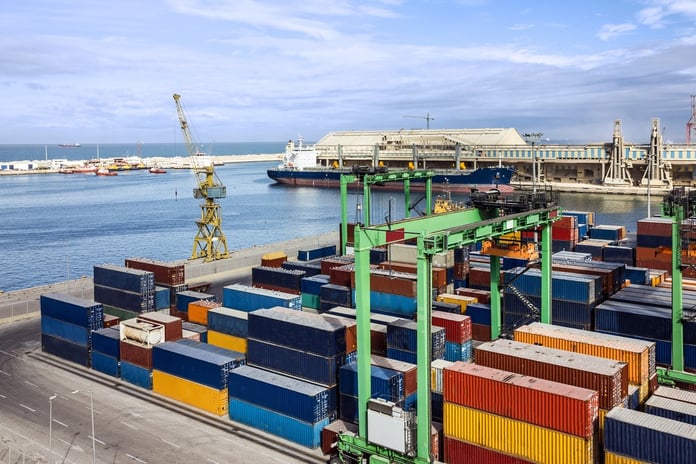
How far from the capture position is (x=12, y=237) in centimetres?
9375

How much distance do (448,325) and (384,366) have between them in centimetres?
622

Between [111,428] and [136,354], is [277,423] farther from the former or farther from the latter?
[136,354]

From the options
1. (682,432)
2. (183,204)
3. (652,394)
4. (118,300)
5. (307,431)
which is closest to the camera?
(682,432)

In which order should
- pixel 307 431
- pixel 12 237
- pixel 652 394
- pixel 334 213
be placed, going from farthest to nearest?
pixel 334 213 → pixel 12 237 → pixel 307 431 → pixel 652 394

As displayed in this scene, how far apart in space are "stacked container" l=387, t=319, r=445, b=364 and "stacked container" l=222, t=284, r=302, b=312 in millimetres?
7504

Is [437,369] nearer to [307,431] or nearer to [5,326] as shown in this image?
[307,431]

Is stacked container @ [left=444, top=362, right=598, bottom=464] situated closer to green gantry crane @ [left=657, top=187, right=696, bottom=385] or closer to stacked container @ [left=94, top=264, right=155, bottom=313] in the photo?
green gantry crane @ [left=657, top=187, right=696, bottom=385]

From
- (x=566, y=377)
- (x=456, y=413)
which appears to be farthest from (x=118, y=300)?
(x=566, y=377)

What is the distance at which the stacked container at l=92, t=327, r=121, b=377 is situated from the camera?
34406 mm

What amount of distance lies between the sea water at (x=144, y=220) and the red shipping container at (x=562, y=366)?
2779 cm

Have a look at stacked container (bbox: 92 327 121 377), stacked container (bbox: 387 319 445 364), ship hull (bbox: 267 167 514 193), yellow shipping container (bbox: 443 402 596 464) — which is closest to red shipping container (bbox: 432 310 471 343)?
stacked container (bbox: 387 319 445 364)

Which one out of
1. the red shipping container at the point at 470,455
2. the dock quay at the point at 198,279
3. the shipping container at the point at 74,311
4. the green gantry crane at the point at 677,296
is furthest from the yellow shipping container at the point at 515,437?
the dock quay at the point at 198,279

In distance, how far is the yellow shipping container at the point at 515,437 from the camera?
63.6 feet

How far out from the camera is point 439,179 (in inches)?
5920
